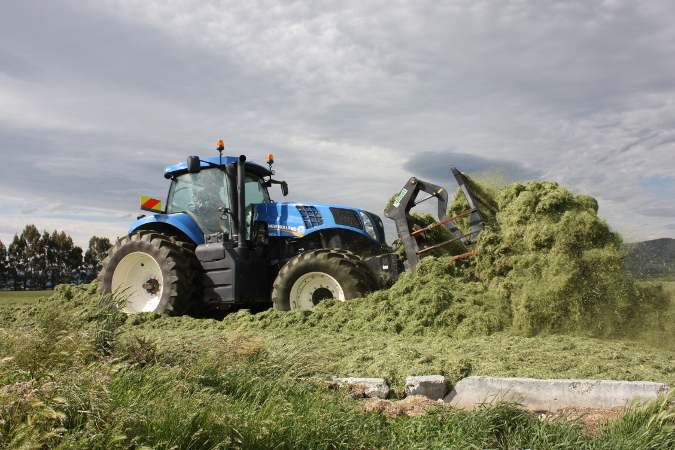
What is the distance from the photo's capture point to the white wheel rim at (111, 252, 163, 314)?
8555 mm

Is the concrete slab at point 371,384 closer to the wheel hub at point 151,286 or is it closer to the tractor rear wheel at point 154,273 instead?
the tractor rear wheel at point 154,273

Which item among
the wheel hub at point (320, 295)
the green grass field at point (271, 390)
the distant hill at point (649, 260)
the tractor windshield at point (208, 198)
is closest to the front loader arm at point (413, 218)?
the wheel hub at point (320, 295)

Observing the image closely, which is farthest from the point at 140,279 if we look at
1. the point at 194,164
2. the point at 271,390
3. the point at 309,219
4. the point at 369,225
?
the point at 271,390

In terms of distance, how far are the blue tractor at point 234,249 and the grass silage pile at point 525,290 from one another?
74 cm

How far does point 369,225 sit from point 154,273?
3.66 meters

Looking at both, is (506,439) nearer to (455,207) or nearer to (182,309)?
(455,207)

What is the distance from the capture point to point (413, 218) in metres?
7.92

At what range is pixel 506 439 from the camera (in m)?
2.95

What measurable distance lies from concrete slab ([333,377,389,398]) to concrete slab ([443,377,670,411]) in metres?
0.52

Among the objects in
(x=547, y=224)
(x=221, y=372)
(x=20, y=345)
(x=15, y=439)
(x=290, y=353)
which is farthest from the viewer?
(x=547, y=224)

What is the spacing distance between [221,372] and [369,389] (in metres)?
1.06

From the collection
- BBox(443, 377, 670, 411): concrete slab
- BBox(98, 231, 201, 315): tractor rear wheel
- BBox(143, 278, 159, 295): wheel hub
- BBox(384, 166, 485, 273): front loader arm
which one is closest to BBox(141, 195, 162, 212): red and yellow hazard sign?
BBox(98, 231, 201, 315): tractor rear wheel

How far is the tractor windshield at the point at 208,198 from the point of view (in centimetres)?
847

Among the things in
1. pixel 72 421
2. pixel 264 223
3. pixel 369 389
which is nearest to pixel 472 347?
pixel 369 389
